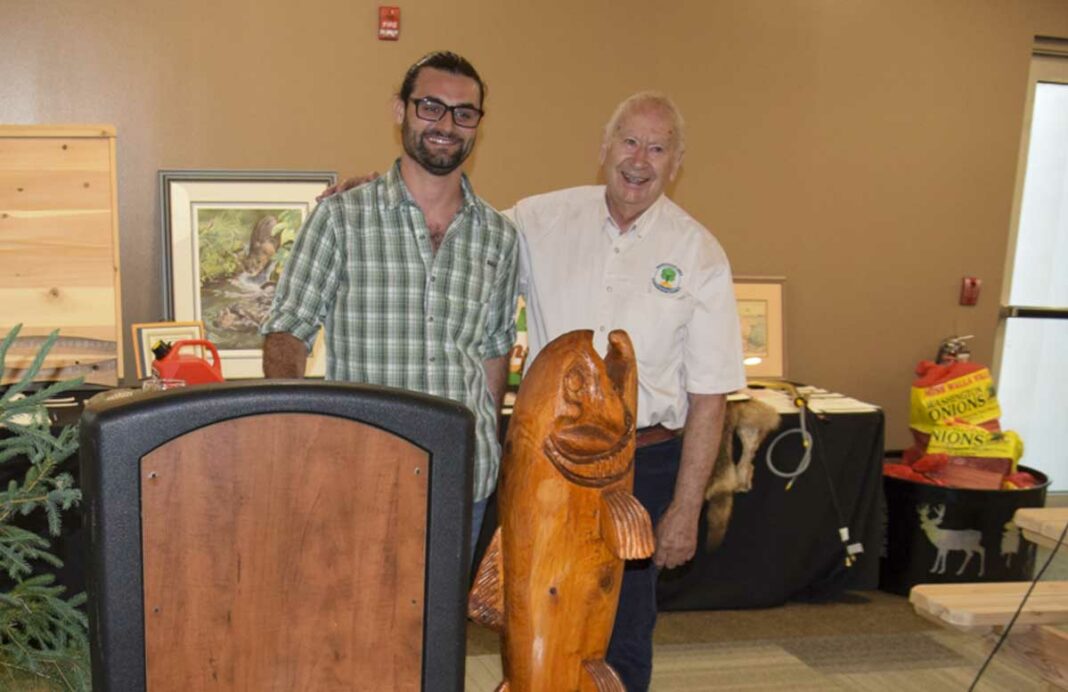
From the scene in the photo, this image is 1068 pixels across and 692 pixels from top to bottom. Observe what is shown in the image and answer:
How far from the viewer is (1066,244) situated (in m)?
5.07

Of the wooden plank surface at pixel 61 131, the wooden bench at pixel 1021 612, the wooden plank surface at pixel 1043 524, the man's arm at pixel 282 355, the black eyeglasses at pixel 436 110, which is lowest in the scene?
the wooden bench at pixel 1021 612

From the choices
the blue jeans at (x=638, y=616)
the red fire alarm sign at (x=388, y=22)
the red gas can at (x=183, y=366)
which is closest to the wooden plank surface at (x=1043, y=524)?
the blue jeans at (x=638, y=616)

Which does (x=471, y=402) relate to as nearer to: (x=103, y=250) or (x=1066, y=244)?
(x=103, y=250)

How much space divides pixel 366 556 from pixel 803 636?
3.07 metres

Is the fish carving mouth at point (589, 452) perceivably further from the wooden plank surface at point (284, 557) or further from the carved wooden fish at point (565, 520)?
the wooden plank surface at point (284, 557)

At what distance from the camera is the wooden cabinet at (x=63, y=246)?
129 inches

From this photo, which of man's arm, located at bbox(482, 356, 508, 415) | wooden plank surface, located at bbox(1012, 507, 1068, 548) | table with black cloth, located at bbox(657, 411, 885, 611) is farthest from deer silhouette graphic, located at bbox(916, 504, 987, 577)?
man's arm, located at bbox(482, 356, 508, 415)

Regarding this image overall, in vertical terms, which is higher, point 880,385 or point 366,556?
point 366,556

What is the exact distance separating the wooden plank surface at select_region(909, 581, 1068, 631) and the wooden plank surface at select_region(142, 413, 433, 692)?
69.5 inches

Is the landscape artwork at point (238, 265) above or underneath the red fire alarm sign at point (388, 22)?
underneath

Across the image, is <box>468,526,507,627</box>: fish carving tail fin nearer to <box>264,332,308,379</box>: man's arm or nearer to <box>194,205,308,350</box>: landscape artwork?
<box>264,332,308,379</box>: man's arm

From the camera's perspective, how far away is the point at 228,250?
11.8 feet

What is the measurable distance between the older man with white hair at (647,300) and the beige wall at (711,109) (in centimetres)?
185

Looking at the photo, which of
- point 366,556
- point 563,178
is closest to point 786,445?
point 563,178
